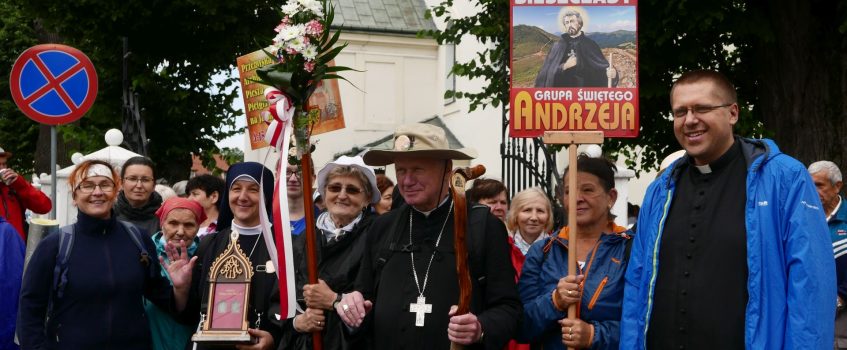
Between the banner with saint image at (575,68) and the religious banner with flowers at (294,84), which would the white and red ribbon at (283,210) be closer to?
the religious banner with flowers at (294,84)

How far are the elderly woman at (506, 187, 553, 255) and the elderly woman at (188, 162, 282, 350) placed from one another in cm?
192

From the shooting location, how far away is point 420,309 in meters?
5.26

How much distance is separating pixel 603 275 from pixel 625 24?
185 cm

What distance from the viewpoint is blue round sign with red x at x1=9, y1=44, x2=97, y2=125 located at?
910 centimetres

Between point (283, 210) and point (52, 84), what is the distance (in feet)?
14.3

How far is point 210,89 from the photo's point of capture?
20188 mm

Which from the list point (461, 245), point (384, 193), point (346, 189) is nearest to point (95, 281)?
point (346, 189)

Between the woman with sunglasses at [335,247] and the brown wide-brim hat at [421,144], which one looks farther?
the woman with sunglasses at [335,247]

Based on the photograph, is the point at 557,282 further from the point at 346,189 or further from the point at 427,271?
the point at 346,189

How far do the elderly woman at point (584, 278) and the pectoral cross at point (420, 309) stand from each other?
1.69ft

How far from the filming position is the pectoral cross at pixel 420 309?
5.25 metres

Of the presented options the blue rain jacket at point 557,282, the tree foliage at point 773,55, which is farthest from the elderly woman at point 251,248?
the tree foliage at point 773,55

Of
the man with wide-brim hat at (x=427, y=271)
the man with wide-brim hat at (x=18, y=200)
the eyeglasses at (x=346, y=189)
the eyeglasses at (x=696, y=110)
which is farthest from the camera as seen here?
the man with wide-brim hat at (x=18, y=200)

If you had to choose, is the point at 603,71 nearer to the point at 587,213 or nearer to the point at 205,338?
the point at 587,213
